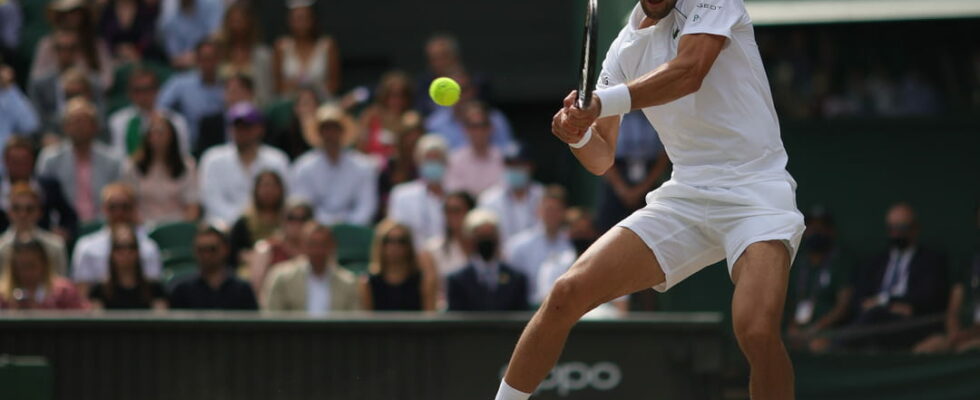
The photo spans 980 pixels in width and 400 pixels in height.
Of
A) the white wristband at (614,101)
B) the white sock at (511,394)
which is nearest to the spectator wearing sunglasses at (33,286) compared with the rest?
the white sock at (511,394)

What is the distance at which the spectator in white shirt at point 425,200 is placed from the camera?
1027 cm

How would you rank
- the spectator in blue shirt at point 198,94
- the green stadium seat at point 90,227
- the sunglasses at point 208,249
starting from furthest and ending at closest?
the spectator in blue shirt at point 198,94 → the green stadium seat at point 90,227 → the sunglasses at point 208,249

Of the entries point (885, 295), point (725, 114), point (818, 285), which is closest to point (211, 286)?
point (818, 285)

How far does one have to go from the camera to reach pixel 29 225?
9594mm

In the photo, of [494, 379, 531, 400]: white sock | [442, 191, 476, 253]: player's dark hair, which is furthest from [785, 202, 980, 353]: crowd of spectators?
[494, 379, 531, 400]: white sock

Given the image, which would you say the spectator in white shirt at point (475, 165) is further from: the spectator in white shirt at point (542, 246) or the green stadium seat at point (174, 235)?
the green stadium seat at point (174, 235)

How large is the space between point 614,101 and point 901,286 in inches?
183

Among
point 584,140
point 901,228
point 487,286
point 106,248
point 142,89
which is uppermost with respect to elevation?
point 142,89

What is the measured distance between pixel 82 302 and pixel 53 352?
793 mm

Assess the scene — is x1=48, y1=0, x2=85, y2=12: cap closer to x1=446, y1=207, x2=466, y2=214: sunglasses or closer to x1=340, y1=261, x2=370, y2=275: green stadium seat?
x1=340, y1=261, x2=370, y2=275: green stadium seat

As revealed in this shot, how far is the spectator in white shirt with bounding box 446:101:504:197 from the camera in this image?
1087 centimetres

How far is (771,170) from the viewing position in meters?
5.12

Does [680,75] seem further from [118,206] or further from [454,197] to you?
[118,206]

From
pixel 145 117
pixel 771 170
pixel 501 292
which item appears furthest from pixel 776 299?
pixel 145 117
